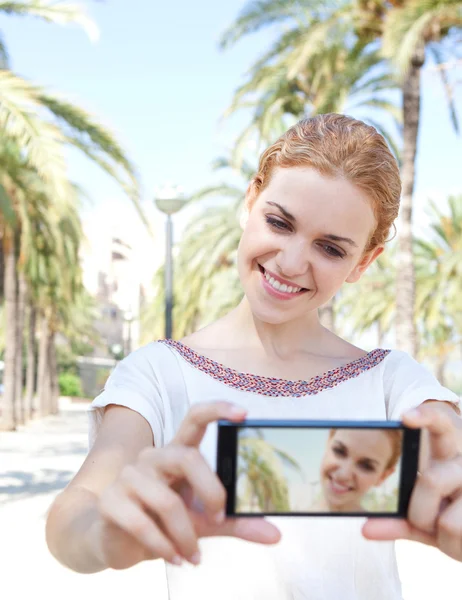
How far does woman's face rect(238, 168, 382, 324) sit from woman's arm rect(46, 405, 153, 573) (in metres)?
0.39

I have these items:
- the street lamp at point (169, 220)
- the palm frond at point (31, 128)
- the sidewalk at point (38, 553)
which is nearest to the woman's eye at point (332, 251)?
the sidewalk at point (38, 553)

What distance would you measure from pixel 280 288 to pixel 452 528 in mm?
680

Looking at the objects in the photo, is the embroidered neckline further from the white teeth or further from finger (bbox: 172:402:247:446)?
finger (bbox: 172:402:247:446)

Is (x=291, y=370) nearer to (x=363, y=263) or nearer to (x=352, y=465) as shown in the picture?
(x=363, y=263)

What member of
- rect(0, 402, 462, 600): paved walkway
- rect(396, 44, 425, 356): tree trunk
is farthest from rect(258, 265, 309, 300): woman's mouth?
rect(396, 44, 425, 356): tree trunk

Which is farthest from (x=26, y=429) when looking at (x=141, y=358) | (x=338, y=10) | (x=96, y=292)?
(x=96, y=292)

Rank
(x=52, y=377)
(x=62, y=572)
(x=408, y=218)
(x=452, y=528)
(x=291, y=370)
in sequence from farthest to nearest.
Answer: (x=52, y=377), (x=408, y=218), (x=62, y=572), (x=291, y=370), (x=452, y=528)

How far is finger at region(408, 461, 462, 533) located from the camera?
1.12 metres

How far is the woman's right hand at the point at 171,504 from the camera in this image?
3.37 ft

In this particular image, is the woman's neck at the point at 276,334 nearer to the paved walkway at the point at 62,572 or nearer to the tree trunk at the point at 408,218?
the paved walkway at the point at 62,572

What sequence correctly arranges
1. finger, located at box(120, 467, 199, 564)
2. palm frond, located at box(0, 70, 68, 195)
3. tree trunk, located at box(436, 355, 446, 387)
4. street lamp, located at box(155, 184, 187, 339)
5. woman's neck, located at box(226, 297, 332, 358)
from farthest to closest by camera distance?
tree trunk, located at box(436, 355, 446, 387)
street lamp, located at box(155, 184, 187, 339)
palm frond, located at box(0, 70, 68, 195)
woman's neck, located at box(226, 297, 332, 358)
finger, located at box(120, 467, 199, 564)

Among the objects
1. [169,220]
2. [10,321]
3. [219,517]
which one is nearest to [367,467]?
[219,517]

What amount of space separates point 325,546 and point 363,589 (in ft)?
0.37

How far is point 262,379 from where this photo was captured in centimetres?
170
